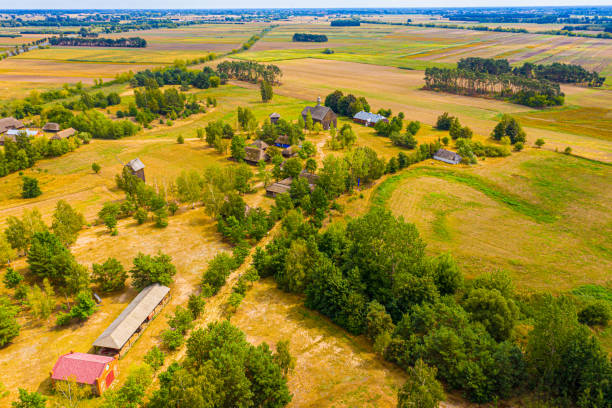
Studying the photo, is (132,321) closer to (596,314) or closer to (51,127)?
(596,314)

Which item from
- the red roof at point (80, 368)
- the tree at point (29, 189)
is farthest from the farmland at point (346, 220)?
the red roof at point (80, 368)

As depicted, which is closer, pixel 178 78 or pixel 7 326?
pixel 7 326

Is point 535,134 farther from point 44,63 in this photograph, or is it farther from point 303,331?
point 44,63

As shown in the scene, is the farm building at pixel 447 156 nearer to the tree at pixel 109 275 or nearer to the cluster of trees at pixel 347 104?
the cluster of trees at pixel 347 104

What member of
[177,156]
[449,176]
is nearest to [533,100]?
[449,176]

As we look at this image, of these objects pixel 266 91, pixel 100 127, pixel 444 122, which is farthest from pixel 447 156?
pixel 100 127

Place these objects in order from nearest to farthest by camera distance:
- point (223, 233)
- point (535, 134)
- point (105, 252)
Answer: point (105, 252), point (223, 233), point (535, 134)

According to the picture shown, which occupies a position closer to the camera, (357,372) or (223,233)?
(357,372)

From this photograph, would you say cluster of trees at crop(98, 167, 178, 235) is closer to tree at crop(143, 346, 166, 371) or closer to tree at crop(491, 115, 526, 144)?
tree at crop(143, 346, 166, 371)
